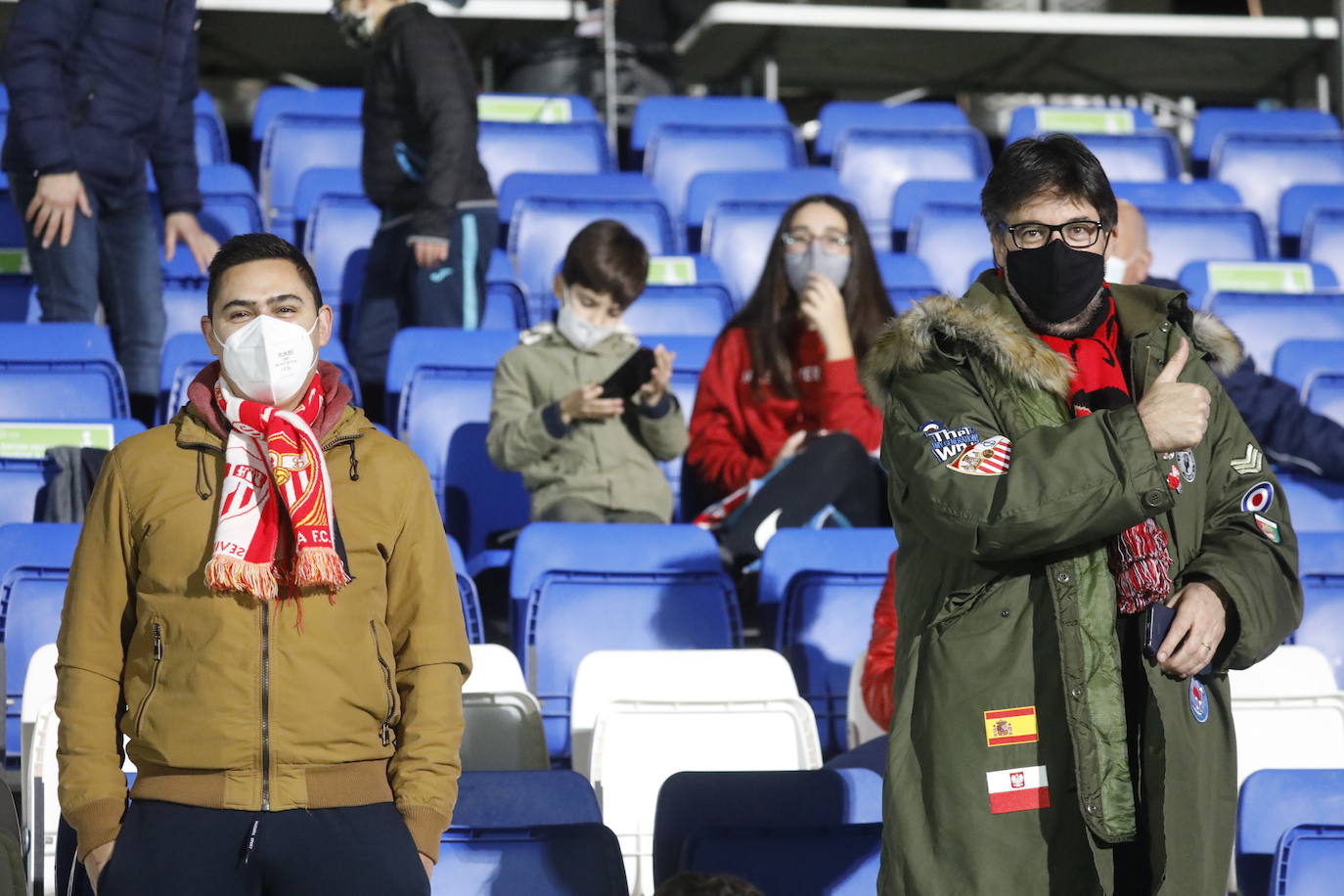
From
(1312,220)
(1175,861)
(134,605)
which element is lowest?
(1175,861)

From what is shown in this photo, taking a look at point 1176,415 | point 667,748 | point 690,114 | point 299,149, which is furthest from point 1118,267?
point 299,149

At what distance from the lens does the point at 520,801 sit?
2684 millimetres

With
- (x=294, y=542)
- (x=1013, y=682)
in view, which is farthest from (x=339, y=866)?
(x=1013, y=682)

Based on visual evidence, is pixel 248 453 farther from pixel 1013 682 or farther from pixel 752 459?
pixel 752 459

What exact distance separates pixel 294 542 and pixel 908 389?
80cm

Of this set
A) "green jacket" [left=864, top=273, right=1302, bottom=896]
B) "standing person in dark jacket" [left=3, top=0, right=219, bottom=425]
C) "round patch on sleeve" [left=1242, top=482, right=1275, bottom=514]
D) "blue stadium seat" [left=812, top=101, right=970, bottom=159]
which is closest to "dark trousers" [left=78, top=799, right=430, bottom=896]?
"green jacket" [left=864, top=273, right=1302, bottom=896]

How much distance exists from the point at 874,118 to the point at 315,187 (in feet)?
8.44

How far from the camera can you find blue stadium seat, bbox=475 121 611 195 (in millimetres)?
7062

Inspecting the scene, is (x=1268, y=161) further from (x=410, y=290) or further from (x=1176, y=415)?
(x=1176, y=415)

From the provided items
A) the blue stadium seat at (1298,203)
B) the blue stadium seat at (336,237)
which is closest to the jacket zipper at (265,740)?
the blue stadium seat at (336,237)

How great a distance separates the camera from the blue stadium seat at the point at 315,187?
620 cm

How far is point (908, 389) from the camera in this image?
2.22m

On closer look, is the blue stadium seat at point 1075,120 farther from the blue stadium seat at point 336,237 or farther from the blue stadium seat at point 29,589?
the blue stadium seat at point 29,589

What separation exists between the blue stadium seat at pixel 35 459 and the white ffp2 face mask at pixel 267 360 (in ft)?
6.43
